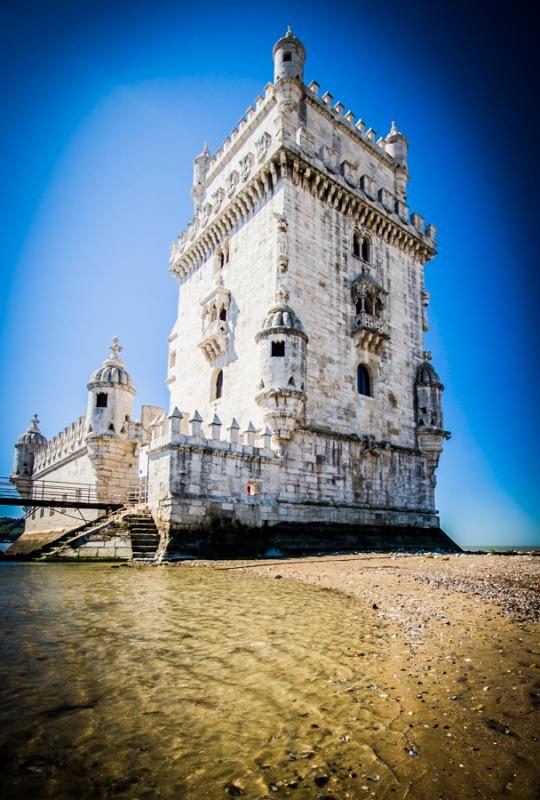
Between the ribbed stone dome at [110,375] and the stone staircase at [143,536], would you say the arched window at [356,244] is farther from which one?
the stone staircase at [143,536]

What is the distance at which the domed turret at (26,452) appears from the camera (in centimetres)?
3575

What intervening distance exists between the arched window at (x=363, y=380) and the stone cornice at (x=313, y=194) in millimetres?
8138

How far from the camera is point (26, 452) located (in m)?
35.8

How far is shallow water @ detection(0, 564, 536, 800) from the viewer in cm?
222

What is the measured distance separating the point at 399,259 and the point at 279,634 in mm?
25095

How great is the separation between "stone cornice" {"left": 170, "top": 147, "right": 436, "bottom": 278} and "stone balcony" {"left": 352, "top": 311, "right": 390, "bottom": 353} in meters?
5.78

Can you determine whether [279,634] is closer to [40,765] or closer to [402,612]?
[402,612]

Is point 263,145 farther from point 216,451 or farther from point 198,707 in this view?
point 198,707

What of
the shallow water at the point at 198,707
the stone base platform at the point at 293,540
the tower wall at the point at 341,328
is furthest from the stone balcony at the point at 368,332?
the shallow water at the point at 198,707

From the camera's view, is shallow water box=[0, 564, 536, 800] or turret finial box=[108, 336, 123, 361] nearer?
shallow water box=[0, 564, 536, 800]

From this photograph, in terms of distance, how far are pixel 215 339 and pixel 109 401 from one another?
6.83 meters

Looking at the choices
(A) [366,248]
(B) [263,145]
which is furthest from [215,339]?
(A) [366,248]

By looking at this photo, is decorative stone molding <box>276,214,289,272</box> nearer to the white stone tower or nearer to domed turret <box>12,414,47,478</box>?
the white stone tower

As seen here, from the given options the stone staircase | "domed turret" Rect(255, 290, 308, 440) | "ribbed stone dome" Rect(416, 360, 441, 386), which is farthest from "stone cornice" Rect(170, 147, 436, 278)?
the stone staircase
